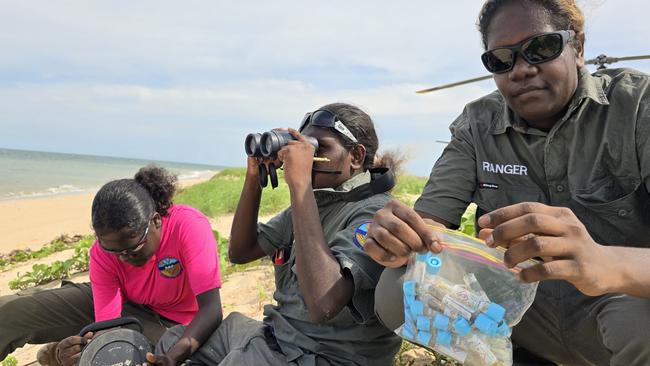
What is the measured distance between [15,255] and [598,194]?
247 inches

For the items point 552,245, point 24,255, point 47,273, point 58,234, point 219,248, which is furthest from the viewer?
point 58,234

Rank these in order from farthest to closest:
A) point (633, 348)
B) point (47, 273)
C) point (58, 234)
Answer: point (58, 234) < point (47, 273) < point (633, 348)

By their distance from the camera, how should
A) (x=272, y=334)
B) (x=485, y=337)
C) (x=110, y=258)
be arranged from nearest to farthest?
1. (x=485, y=337)
2. (x=272, y=334)
3. (x=110, y=258)

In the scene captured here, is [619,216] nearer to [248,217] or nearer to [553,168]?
[553,168]

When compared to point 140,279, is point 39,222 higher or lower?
lower

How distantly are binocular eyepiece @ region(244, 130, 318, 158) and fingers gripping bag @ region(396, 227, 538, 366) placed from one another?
3.28ft

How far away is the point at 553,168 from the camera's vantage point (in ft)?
5.80

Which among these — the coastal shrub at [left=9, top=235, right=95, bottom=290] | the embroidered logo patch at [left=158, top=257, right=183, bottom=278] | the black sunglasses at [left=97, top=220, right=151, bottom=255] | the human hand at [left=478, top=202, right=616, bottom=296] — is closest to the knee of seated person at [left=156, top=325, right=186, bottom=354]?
the embroidered logo patch at [left=158, top=257, right=183, bottom=278]

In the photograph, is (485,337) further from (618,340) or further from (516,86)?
(516,86)

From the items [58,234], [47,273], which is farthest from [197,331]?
[58,234]

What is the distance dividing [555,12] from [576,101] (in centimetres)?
32

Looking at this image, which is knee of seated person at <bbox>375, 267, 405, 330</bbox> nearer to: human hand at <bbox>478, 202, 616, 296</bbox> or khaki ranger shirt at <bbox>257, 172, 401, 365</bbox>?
khaki ranger shirt at <bbox>257, 172, 401, 365</bbox>

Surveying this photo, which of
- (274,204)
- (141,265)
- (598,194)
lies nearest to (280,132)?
(141,265)

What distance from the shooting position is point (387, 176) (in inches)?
90.4
